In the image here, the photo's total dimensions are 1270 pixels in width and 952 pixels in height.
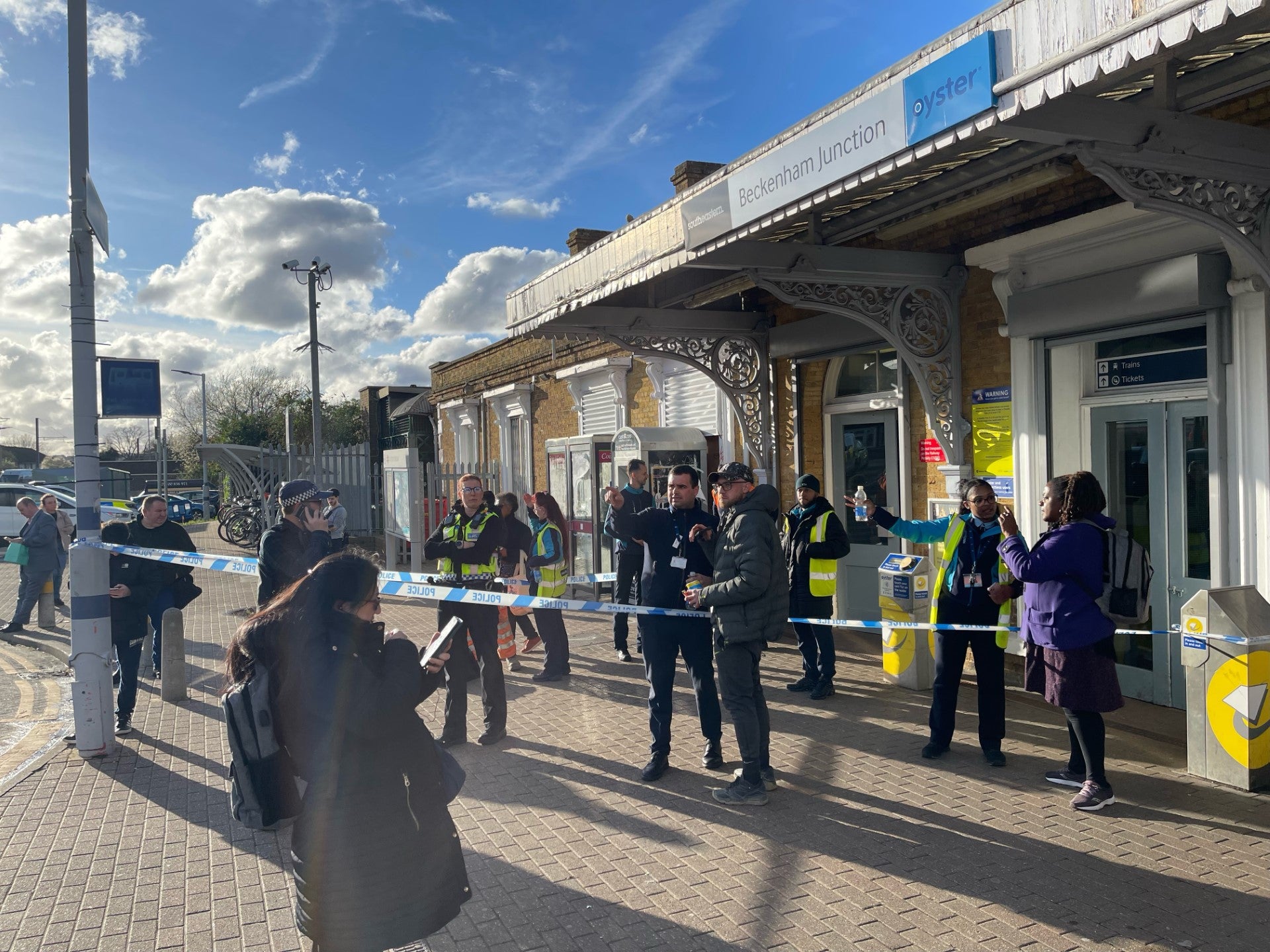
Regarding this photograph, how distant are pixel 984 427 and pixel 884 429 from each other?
58.1 inches

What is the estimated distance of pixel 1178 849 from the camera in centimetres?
417

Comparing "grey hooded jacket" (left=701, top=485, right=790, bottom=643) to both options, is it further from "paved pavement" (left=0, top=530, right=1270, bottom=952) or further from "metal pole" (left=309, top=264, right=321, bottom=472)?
"metal pole" (left=309, top=264, right=321, bottom=472)

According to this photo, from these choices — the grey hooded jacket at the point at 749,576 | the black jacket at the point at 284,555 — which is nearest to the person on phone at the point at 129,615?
the black jacket at the point at 284,555

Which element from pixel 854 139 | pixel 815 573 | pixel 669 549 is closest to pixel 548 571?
pixel 815 573

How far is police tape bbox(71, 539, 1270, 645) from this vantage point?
511 cm

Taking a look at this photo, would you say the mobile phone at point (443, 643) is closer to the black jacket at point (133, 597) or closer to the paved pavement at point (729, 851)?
the paved pavement at point (729, 851)

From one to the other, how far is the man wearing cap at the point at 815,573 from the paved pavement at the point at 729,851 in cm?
62

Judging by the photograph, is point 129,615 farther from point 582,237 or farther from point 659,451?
point 582,237

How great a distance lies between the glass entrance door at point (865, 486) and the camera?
8773 millimetres

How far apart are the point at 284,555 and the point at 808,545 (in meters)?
3.73

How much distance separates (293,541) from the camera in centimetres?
538

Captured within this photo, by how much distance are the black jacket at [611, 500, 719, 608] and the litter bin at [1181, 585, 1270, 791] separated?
265 cm

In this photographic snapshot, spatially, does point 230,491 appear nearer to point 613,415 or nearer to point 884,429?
point 613,415

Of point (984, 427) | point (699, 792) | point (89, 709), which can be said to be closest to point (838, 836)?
point (699, 792)
